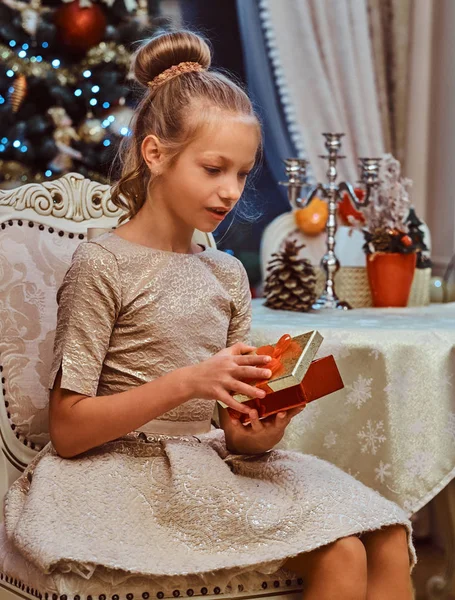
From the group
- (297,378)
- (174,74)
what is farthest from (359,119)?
(297,378)

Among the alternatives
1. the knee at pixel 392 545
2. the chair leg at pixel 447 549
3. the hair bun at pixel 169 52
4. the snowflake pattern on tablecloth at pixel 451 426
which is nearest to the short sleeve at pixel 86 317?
the hair bun at pixel 169 52

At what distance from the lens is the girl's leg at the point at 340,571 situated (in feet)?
4.03

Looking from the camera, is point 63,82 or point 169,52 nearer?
point 169,52

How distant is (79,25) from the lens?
12.7ft

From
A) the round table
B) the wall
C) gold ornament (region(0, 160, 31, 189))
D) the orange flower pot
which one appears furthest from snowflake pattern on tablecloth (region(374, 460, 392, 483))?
gold ornament (region(0, 160, 31, 189))

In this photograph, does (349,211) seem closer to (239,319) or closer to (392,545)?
(239,319)

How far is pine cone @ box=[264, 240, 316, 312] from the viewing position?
2.52 metres

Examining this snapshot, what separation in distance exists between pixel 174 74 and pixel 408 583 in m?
0.92

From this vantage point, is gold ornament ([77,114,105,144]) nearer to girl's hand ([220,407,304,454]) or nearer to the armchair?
the armchair

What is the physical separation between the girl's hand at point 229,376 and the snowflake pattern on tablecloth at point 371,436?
785 millimetres

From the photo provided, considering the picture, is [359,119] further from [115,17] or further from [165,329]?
[165,329]

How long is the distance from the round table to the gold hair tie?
0.72 metres

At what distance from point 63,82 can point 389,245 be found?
1943 millimetres

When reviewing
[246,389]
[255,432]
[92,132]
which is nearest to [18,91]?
[92,132]
